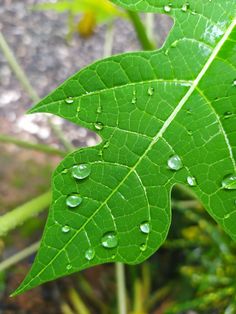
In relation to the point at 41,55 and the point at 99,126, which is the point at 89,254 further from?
the point at 41,55

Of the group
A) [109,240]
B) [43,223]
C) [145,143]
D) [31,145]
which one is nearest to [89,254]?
[109,240]

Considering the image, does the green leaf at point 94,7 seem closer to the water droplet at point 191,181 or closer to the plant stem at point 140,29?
the plant stem at point 140,29

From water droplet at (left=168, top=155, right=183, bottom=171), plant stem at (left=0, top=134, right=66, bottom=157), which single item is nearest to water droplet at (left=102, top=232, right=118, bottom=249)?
water droplet at (left=168, top=155, right=183, bottom=171)

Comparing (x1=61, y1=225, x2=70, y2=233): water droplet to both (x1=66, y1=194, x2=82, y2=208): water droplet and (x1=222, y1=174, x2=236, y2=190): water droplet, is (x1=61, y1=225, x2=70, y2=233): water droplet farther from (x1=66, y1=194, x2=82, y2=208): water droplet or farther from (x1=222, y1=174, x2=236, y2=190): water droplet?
(x1=222, y1=174, x2=236, y2=190): water droplet

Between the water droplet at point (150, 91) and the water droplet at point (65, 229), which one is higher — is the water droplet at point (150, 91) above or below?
above

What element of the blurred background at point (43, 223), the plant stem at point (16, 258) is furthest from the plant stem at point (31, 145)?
the plant stem at point (16, 258)

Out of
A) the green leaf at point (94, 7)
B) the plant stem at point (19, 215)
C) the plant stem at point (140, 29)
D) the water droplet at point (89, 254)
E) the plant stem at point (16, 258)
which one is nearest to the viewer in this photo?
the water droplet at point (89, 254)
